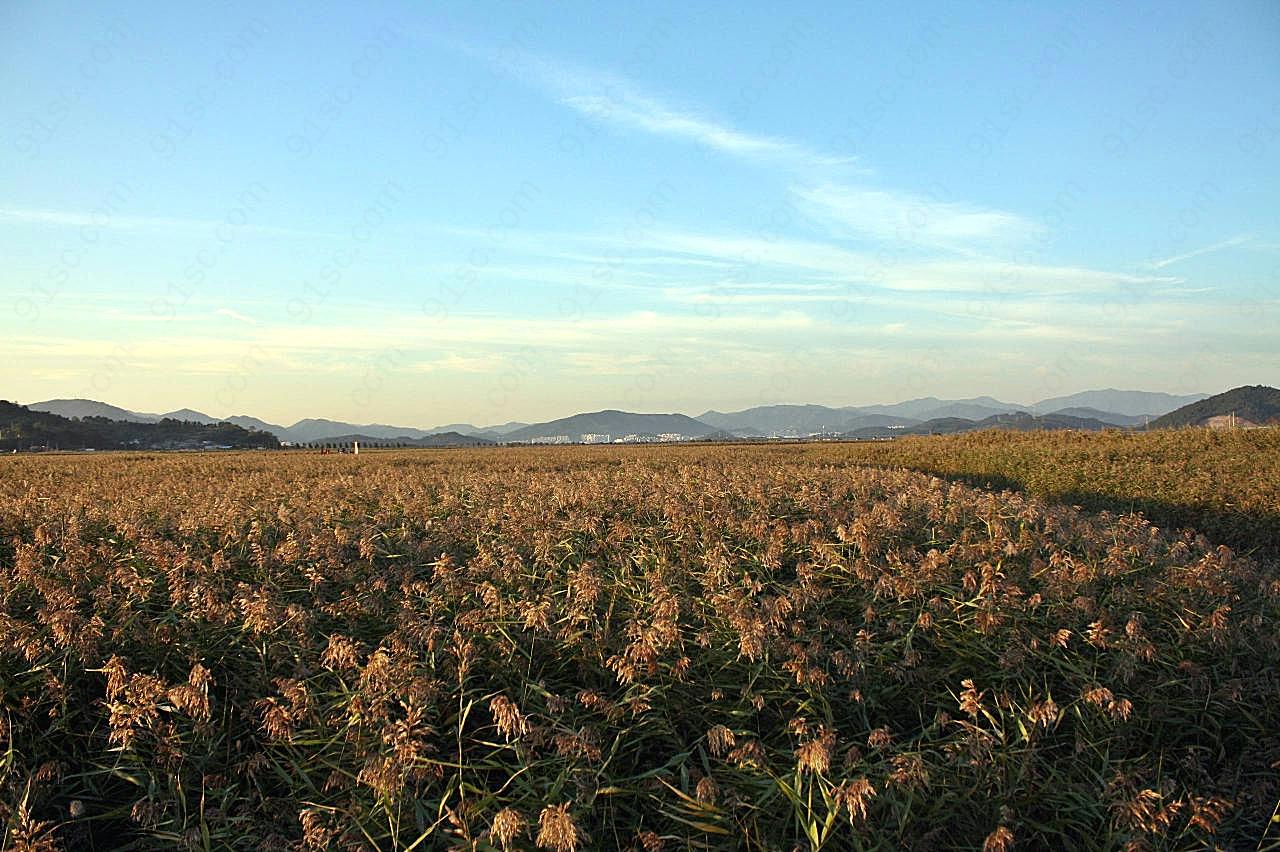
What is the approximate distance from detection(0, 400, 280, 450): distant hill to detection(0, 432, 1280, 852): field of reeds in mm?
89036

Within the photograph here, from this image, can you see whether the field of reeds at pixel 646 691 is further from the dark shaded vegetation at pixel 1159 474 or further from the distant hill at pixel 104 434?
the distant hill at pixel 104 434

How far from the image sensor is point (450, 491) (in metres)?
12.1

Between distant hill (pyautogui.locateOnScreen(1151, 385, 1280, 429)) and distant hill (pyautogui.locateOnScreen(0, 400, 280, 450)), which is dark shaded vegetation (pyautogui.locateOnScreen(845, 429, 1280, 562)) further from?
distant hill (pyautogui.locateOnScreen(0, 400, 280, 450))

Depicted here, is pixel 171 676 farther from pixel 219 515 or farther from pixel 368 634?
pixel 219 515

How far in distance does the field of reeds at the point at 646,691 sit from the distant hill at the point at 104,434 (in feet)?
292

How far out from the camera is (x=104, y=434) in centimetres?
9731

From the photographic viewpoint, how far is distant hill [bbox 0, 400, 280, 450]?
8375cm

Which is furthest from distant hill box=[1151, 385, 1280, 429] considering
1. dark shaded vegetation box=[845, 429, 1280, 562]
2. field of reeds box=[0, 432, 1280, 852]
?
field of reeds box=[0, 432, 1280, 852]

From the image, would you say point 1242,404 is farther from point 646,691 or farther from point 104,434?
point 104,434

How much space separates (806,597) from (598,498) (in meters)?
4.54

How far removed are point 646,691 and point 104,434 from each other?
11350 centimetres

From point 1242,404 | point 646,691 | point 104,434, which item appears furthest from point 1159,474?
point 104,434

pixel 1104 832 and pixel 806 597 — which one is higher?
pixel 806 597

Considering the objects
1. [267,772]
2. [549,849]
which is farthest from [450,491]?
[549,849]
